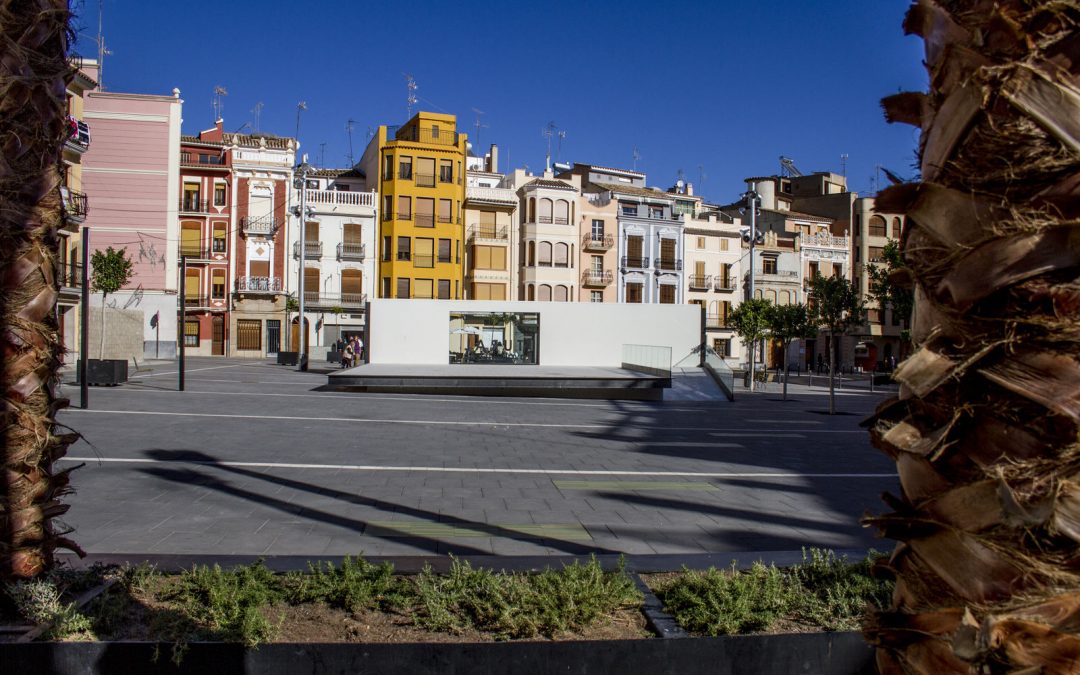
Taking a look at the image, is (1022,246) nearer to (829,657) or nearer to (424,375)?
(829,657)

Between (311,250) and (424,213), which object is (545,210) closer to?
(424,213)

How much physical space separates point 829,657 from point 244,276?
57.8 m

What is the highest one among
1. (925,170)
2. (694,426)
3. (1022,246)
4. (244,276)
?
(244,276)

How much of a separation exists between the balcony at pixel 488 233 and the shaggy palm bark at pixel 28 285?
2158 inches

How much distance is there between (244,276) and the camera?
56844 mm

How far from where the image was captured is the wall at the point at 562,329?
104ft

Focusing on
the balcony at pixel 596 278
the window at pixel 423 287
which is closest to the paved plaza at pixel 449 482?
the window at pixel 423 287

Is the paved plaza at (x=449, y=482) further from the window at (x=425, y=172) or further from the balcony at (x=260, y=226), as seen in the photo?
the balcony at (x=260, y=226)

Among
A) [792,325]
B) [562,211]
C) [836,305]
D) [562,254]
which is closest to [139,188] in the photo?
[562,211]

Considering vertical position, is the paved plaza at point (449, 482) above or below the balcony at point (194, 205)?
below

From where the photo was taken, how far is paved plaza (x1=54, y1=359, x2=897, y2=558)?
6.50 m

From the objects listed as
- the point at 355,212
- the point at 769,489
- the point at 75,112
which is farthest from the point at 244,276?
the point at 769,489

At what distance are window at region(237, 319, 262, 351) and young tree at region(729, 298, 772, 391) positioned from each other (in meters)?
33.8

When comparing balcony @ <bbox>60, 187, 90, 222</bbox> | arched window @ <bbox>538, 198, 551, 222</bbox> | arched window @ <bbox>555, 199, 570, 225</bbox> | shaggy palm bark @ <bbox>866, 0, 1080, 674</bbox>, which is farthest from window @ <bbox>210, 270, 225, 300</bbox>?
shaggy palm bark @ <bbox>866, 0, 1080, 674</bbox>
